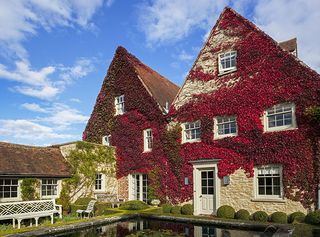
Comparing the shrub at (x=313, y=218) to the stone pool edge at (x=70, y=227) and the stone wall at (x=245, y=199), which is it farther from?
the stone pool edge at (x=70, y=227)

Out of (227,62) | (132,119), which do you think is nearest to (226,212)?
(227,62)

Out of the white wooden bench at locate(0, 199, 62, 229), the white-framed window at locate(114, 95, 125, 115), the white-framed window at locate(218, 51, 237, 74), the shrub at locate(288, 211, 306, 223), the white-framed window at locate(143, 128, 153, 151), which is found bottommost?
the shrub at locate(288, 211, 306, 223)

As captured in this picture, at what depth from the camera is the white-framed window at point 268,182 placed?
16375 mm

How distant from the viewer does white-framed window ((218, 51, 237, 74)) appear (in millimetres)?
19422

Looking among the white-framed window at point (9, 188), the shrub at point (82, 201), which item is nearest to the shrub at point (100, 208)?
the shrub at point (82, 201)

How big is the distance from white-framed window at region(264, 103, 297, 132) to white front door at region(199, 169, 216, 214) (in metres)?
4.37

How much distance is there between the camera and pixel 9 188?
59.2 ft

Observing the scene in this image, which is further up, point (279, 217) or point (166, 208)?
point (279, 217)

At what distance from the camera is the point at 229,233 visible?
43.4 ft

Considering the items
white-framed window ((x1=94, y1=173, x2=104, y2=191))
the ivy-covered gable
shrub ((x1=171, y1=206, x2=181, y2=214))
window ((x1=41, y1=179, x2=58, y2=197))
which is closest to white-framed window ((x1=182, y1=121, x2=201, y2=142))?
the ivy-covered gable

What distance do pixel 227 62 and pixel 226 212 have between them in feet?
29.6

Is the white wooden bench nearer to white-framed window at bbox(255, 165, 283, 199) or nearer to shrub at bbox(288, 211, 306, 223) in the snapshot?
white-framed window at bbox(255, 165, 283, 199)

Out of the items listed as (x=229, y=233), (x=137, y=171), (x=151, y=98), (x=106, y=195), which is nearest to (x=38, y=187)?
(x=106, y=195)

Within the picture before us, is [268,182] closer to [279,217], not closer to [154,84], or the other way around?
[279,217]
